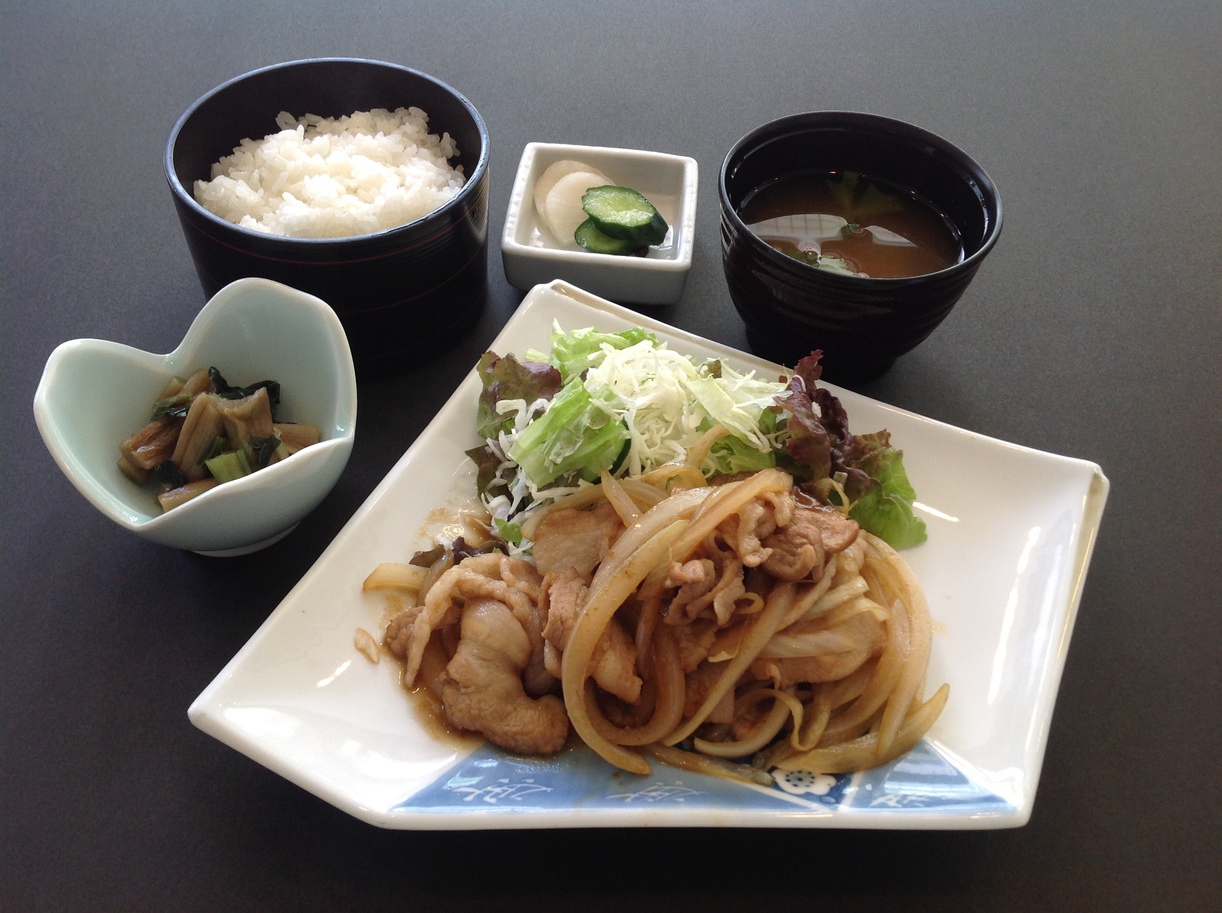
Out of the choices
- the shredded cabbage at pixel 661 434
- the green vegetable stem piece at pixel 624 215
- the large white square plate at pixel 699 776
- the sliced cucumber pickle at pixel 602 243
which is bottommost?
the large white square plate at pixel 699 776

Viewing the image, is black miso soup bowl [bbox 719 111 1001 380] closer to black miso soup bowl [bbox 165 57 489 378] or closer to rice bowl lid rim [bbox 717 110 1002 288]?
rice bowl lid rim [bbox 717 110 1002 288]

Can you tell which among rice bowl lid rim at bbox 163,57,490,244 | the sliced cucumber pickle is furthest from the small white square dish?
rice bowl lid rim at bbox 163,57,490,244

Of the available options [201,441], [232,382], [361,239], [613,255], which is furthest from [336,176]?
[201,441]

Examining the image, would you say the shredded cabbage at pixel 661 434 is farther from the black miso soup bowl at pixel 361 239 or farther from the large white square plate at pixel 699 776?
the black miso soup bowl at pixel 361 239

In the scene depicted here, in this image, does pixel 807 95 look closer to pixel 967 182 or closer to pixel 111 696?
pixel 967 182

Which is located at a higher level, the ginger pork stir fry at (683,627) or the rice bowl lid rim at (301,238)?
the rice bowl lid rim at (301,238)

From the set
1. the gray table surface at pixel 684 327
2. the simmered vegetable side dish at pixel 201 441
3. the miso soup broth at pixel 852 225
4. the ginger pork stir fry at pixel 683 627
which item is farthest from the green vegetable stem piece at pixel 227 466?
the miso soup broth at pixel 852 225

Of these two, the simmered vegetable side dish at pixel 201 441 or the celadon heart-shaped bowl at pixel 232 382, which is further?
the simmered vegetable side dish at pixel 201 441
